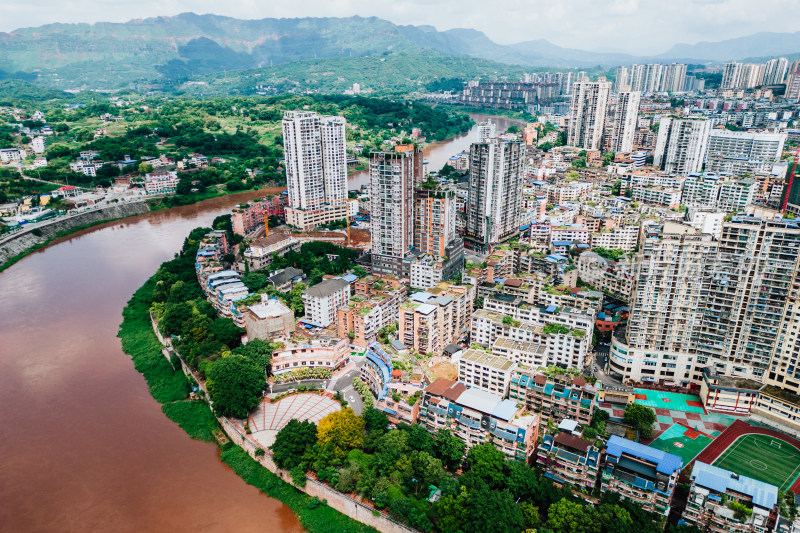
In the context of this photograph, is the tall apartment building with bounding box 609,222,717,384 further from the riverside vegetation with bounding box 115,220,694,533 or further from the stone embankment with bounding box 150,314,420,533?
the stone embankment with bounding box 150,314,420,533

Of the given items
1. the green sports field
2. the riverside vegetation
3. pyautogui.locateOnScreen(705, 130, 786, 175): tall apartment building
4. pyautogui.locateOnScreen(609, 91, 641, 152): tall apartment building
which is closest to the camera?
the riverside vegetation

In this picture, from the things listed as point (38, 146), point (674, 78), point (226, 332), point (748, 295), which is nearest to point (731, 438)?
point (748, 295)

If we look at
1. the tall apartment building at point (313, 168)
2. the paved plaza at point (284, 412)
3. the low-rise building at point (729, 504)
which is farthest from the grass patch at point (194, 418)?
the tall apartment building at point (313, 168)

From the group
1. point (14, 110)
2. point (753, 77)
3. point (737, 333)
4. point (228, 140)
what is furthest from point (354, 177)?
point (753, 77)

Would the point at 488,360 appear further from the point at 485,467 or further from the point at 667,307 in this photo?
the point at 667,307

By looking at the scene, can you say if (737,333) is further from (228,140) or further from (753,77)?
(753,77)

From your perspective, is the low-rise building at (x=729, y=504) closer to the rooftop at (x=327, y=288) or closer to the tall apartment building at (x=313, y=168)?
the rooftop at (x=327, y=288)

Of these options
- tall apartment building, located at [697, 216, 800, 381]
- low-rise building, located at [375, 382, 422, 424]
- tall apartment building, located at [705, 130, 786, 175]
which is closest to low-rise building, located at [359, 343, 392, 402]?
low-rise building, located at [375, 382, 422, 424]
